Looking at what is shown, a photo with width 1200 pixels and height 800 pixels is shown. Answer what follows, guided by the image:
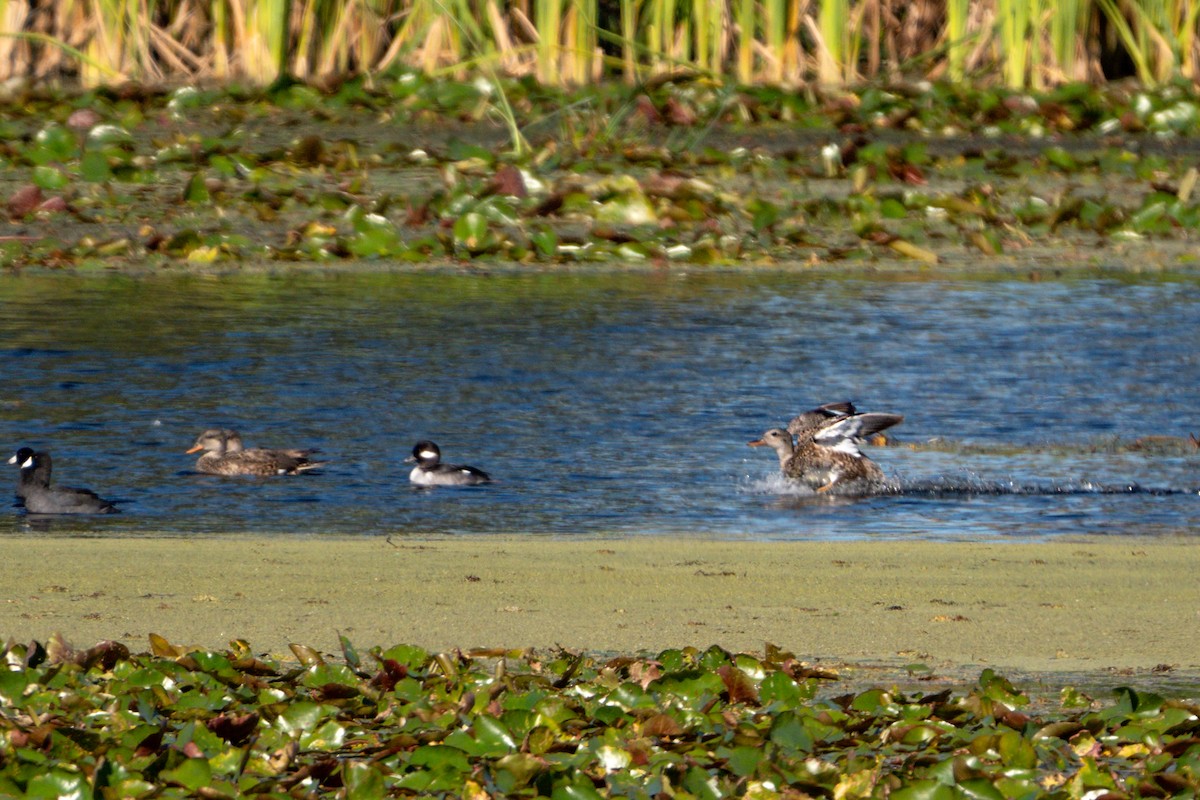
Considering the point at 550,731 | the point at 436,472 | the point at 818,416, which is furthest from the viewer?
the point at 818,416

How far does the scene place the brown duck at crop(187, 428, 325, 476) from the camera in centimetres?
809

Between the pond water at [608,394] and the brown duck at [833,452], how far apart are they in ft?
0.31

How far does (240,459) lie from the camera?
8125 millimetres

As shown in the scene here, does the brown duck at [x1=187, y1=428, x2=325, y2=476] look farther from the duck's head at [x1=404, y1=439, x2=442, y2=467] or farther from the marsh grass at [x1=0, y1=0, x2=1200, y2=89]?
the marsh grass at [x1=0, y1=0, x2=1200, y2=89]

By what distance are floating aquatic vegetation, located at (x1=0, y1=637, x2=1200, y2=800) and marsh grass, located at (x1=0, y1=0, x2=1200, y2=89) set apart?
12855mm

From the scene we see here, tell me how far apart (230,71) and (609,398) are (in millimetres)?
9518

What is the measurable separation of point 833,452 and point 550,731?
3940 mm

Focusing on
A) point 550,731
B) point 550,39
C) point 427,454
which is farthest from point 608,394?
point 550,39

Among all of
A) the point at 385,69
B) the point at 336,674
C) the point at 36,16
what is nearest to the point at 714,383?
the point at 336,674

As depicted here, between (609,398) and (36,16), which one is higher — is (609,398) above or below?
below

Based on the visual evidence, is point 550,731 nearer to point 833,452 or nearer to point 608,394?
point 833,452

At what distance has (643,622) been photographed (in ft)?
18.6

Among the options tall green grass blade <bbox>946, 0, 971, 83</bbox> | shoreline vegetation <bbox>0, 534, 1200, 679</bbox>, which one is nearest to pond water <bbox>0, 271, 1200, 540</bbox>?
shoreline vegetation <bbox>0, 534, 1200, 679</bbox>

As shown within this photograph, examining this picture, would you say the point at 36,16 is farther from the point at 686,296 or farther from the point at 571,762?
the point at 571,762
